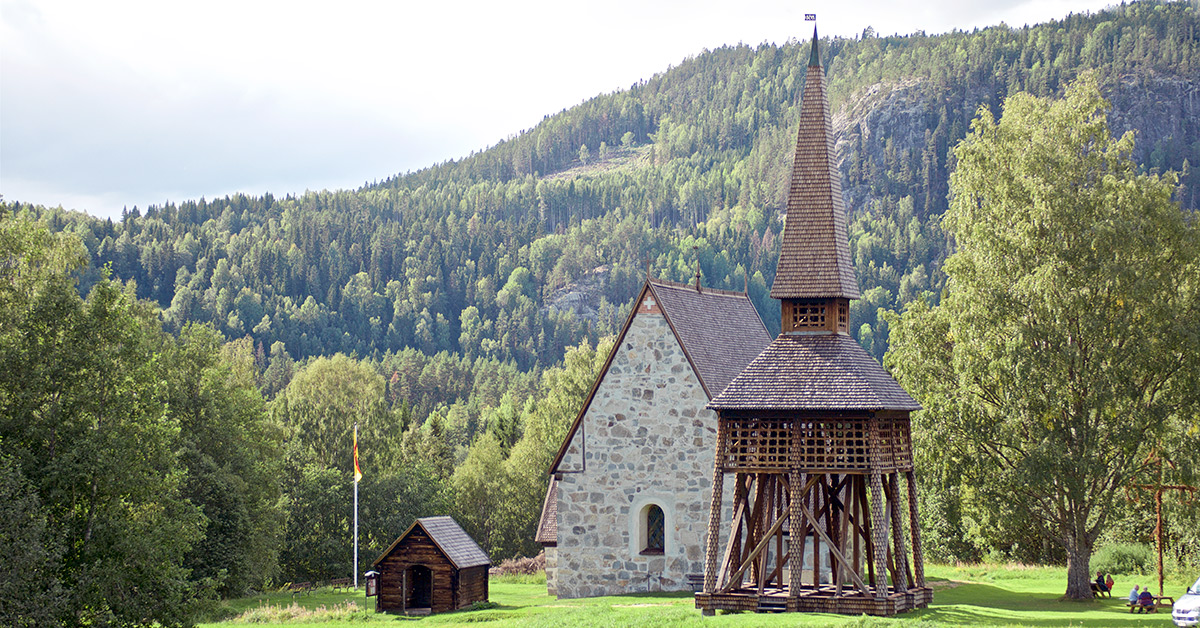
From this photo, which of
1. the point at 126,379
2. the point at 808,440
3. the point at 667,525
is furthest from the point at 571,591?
the point at 126,379

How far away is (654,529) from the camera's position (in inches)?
1598

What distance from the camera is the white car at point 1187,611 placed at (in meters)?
28.4

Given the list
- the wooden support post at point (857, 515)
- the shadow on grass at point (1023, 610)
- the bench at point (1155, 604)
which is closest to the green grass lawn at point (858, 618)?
the shadow on grass at point (1023, 610)

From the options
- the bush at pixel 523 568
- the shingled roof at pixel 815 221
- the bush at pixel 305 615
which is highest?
the shingled roof at pixel 815 221

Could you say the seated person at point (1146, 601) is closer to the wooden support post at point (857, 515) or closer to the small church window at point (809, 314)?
the wooden support post at point (857, 515)

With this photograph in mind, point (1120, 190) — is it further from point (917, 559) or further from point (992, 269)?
point (917, 559)

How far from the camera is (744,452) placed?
3197 centimetres

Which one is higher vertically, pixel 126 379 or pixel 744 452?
pixel 126 379

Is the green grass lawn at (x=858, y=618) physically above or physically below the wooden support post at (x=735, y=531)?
below

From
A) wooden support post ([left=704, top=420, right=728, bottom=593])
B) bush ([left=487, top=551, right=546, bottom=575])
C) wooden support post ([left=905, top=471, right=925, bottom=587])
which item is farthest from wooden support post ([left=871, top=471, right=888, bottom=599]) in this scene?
bush ([left=487, top=551, right=546, bottom=575])

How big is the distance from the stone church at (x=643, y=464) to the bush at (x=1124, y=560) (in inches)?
606

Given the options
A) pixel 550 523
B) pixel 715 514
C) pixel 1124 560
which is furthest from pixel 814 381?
pixel 1124 560

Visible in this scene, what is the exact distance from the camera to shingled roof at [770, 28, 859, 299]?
3366cm

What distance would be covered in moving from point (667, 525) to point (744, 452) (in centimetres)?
808
